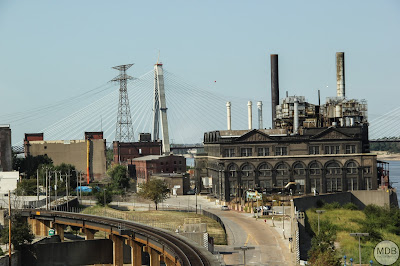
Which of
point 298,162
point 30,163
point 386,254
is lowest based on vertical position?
point 386,254

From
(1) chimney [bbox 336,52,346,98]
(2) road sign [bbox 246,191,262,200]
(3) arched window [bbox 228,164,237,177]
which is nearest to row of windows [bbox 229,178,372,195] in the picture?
(3) arched window [bbox 228,164,237,177]

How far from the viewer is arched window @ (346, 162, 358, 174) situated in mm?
122188

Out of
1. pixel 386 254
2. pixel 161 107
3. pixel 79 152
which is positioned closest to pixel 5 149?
pixel 79 152

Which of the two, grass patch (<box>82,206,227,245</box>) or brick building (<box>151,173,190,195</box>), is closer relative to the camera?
grass patch (<box>82,206,227,245</box>)

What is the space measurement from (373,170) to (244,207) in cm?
2313

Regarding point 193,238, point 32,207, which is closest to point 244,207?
point 32,207

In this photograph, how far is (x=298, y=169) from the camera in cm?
12256

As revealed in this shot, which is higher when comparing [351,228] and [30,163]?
[30,163]

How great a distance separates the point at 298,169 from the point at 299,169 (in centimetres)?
16

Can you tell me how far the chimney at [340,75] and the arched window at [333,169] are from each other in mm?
23420

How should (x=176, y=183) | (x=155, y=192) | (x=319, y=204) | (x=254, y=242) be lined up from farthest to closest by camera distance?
(x=176, y=183), (x=155, y=192), (x=319, y=204), (x=254, y=242)

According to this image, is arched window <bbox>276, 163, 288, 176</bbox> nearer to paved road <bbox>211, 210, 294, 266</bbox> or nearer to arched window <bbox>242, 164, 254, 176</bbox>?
arched window <bbox>242, 164, 254, 176</bbox>

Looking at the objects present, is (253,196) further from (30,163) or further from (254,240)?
(30,163)

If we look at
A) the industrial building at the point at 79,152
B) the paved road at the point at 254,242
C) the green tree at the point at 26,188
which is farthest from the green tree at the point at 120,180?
the paved road at the point at 254,242
